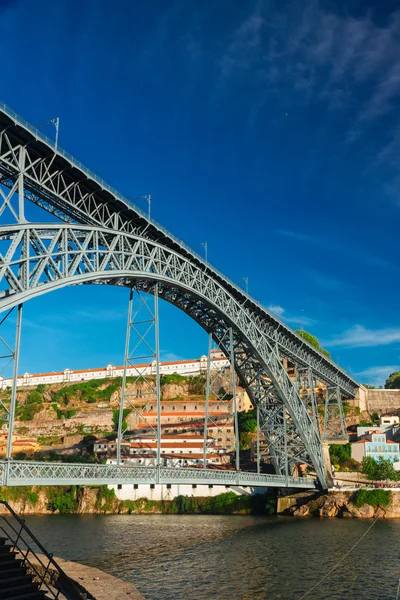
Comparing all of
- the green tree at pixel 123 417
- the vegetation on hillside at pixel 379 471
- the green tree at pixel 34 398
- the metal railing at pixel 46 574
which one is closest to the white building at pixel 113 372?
the green tree at pixel 34 398

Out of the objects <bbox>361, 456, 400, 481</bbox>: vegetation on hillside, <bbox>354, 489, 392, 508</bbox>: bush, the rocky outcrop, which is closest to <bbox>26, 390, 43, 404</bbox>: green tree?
the rocky outcrop

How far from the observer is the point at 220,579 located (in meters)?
24.3

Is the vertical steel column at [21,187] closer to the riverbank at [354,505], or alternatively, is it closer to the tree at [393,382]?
the riverbank at [354,505]

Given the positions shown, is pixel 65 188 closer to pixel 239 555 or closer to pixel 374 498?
pixel 239 555

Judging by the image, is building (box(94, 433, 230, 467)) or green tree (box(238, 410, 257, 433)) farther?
green tree (box(238, 410, 257, 433))

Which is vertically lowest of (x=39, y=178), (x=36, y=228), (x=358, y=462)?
(x=358, y=462)

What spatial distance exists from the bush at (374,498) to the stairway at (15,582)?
40.6 meters

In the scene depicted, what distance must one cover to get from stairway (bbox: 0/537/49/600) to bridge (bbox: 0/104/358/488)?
5806 millimetres

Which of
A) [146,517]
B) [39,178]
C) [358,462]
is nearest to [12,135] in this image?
[39,178]

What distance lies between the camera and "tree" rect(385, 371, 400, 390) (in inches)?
4467

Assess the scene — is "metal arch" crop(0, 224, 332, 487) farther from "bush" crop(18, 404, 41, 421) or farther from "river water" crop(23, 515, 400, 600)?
"bush" crop(18, 404, 41, 421)

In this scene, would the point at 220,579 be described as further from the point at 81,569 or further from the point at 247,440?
the point at 247,440

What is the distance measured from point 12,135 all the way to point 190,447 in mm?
54238

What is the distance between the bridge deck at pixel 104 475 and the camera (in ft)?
71.0
